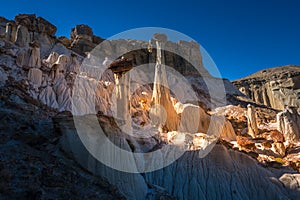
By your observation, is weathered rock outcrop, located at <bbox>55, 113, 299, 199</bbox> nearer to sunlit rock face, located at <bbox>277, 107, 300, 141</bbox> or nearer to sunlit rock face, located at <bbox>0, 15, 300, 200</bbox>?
sunlit rock face, located at <bbox>0, 15, 300, 200</bbox>

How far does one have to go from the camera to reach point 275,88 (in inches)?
3169

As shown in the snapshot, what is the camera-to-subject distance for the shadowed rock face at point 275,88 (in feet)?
253

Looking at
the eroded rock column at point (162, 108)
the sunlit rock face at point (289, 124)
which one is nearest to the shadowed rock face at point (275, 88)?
the sunlit rock face at point (289, 124)

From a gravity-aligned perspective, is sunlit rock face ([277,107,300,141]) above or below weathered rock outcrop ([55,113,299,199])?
above

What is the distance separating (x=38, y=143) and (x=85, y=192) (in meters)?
3.71

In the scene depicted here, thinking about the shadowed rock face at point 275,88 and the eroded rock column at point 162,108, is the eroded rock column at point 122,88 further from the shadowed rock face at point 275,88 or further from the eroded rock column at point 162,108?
the shadowed rock face at point 275,88

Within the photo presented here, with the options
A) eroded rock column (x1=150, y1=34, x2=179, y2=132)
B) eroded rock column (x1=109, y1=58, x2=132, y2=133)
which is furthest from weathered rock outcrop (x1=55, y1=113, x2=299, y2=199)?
eroded rock column (x1=150, y1=34, x2=179, y2=132)

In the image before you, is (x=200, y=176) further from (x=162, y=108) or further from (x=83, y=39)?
(x=83, y=39)

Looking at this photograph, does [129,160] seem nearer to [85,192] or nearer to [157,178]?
[157,178]

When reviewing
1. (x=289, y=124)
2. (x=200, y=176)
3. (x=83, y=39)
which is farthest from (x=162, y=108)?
(x=83, y=39)

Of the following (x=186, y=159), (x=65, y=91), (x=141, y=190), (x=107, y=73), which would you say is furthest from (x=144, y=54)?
(x=141, y=190)

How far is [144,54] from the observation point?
6431cm

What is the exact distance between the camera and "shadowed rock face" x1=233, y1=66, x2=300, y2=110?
77.0m

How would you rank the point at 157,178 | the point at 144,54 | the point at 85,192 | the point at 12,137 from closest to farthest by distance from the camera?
the point at 85,192 < the point at 12,137 < the point at 157,178 < the point at 144,54
